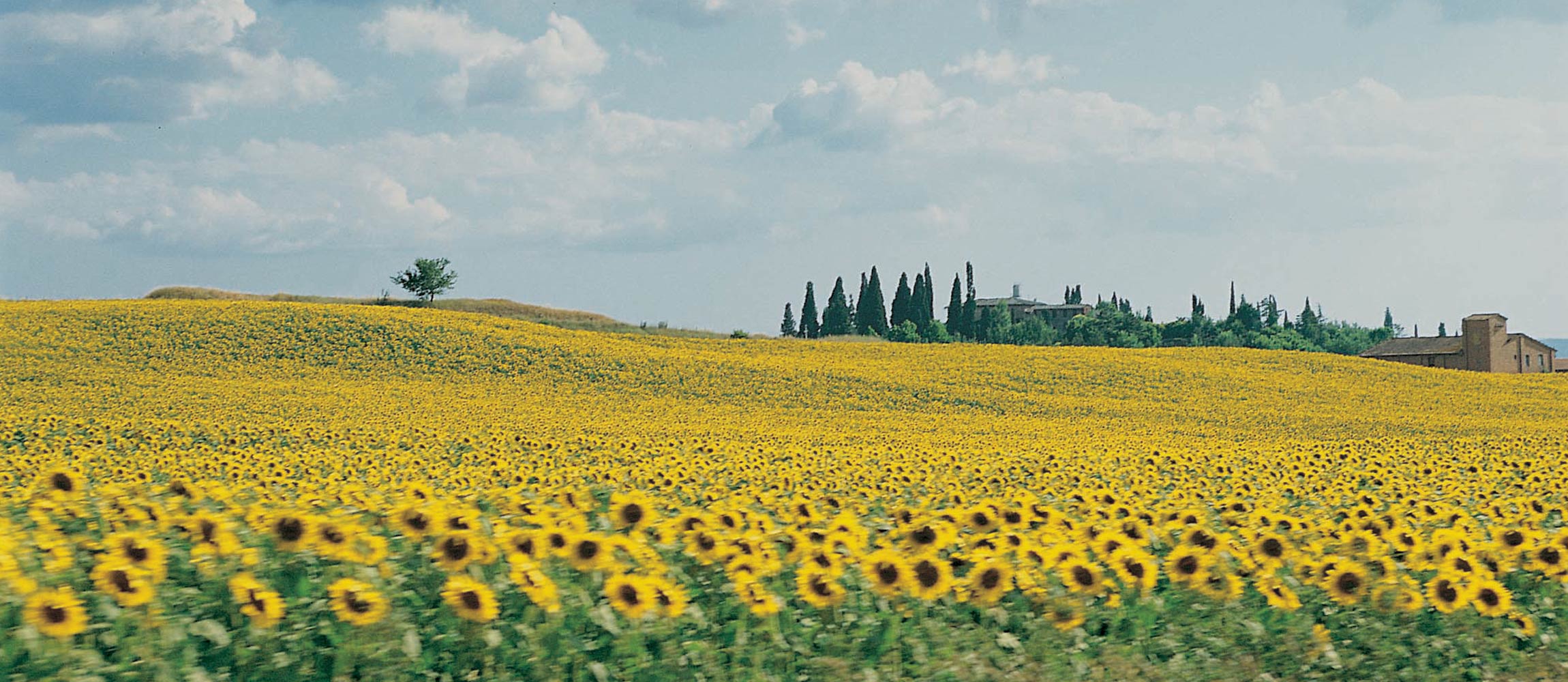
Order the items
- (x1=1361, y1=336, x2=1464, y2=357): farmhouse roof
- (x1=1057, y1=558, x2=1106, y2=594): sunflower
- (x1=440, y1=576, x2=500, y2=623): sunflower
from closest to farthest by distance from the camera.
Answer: (x1=440, y1=576, x2=500, y2=623): sunflower → (x1=1057, y1=558, x2=1106, y2=594): sunflower → (x1=1361, y1=336, x2=1464, y2=357): farmhouse roof

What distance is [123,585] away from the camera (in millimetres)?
3799

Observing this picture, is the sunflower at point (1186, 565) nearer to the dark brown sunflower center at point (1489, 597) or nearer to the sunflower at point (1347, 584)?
the sunflower at point (1347, 584)

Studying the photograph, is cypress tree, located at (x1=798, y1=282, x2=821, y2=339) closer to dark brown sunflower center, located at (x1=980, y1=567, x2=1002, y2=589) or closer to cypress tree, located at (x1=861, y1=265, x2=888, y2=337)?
cypress tree, located at (x1=861, y1=265, x2=888, y2=337)

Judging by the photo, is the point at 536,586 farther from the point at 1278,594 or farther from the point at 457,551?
the point at 1278,594

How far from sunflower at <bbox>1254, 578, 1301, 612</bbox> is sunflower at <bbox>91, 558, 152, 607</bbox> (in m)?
4.39

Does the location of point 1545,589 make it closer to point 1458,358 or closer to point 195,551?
point 195,551

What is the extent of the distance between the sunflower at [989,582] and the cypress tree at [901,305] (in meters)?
85.9

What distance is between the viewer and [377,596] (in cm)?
401

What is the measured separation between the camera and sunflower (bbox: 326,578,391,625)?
13.0 ft

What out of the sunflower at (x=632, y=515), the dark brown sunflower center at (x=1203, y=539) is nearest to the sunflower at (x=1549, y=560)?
the dark brown sunflower center at (x=1203, y=539)

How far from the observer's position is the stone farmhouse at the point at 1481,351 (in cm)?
5500

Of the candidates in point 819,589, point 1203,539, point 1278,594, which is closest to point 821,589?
point 819,589

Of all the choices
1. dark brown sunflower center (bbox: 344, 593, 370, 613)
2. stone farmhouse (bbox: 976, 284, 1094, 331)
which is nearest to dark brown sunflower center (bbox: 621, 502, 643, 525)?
dark brown sunflower center (bbox: 344, 593, 370, 613)

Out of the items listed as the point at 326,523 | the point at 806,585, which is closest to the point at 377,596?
the point at 326,523
